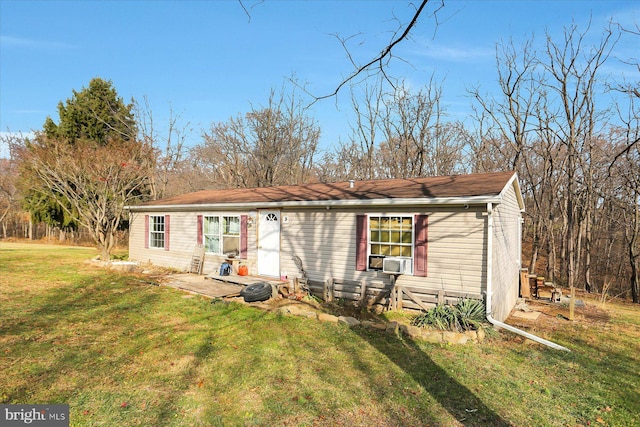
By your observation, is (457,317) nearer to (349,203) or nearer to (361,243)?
(361,243)

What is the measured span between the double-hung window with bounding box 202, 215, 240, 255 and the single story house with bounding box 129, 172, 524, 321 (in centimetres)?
4

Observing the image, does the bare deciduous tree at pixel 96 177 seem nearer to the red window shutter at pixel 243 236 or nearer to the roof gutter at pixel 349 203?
the roof gutter at pixel 349 203

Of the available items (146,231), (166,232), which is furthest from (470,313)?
(146,231)

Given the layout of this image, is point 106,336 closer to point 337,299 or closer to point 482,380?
point 337,299

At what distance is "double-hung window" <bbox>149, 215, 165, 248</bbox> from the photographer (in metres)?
14.4

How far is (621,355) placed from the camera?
21.0 feet

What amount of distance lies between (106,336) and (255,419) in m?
4.07

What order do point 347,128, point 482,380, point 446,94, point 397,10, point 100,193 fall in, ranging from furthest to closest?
1. point 347,128
2. point 446,94
3. point 100,193
4. point 482,380
5. point 397,10

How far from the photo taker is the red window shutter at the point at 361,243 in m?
9.19

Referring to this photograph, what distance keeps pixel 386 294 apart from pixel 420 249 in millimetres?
1437

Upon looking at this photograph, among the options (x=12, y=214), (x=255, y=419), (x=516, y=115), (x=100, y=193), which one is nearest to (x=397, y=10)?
(x=255, y=419)

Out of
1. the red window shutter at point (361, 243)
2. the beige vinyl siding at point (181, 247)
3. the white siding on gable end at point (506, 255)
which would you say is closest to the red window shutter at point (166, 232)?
the beige vinyl siding at point (181, 247)

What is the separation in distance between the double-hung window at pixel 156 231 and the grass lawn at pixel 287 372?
618 centimetres

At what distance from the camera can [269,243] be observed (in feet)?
36.3
